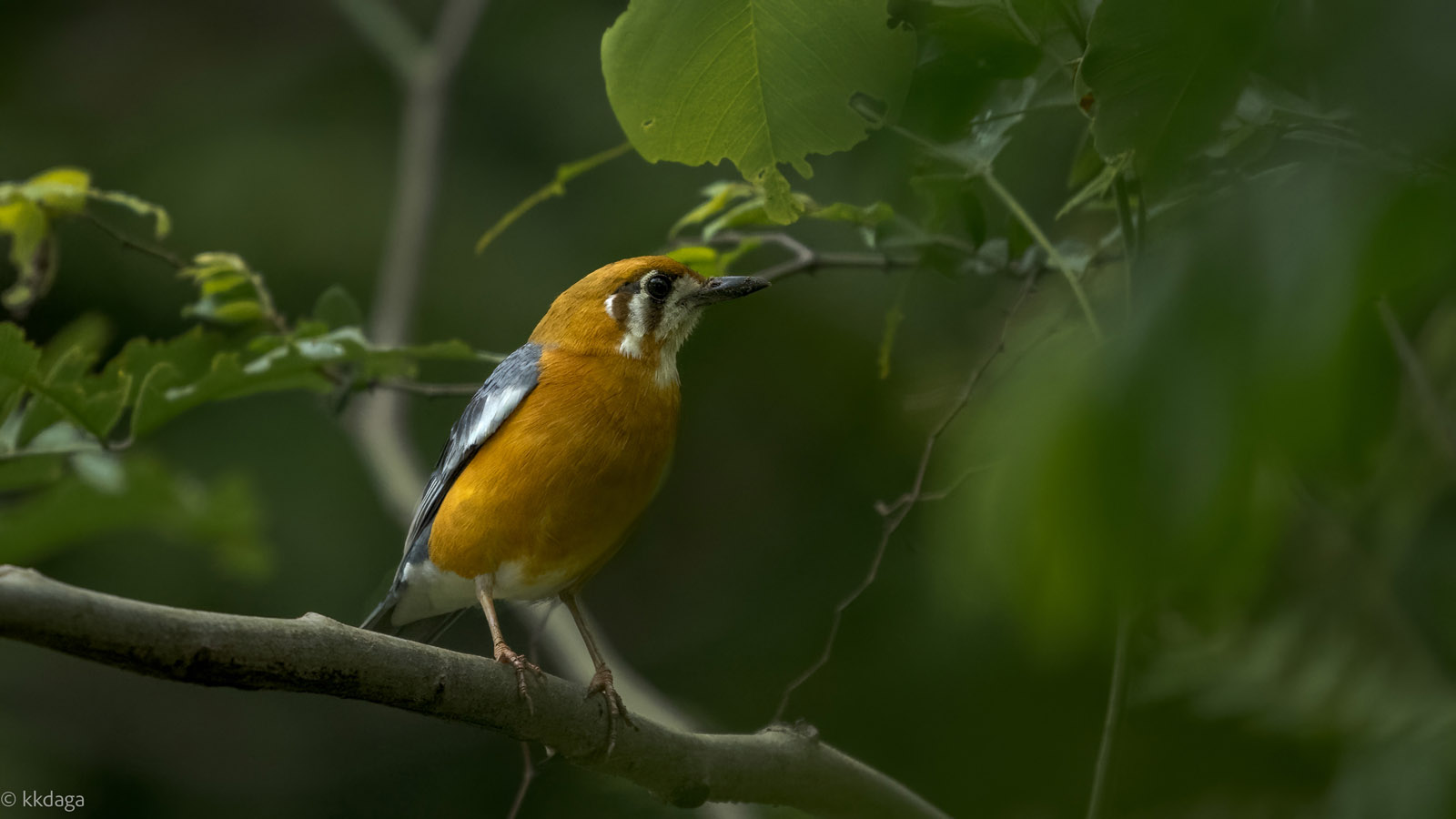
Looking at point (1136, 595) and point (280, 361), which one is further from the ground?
point (280, 361)

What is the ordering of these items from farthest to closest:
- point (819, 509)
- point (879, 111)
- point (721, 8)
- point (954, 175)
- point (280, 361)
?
point (819, 509), point (280, 361), point (954, 175), point (879, 111), point (721, 8)

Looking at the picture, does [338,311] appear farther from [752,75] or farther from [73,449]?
[752,75]

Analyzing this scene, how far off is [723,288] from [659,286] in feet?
0.58

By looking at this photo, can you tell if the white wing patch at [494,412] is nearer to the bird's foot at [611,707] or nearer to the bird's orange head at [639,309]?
the bird's orange head at [639,309]

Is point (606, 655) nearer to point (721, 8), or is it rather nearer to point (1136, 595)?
point (721, 8)

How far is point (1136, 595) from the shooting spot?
0.83 meters

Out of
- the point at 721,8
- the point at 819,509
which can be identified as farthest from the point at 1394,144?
the point at 819,509

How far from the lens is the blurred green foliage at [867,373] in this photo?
0.82 m

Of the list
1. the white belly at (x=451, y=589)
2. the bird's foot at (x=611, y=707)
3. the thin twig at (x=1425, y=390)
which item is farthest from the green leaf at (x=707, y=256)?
the thin twig at (x=1425, y=390)

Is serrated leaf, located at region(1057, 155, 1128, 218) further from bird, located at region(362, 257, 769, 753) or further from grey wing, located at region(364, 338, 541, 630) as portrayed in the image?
grey wing, located at region(364, 338, 541, 630)

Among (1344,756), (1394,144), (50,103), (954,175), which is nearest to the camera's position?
(1394,144)

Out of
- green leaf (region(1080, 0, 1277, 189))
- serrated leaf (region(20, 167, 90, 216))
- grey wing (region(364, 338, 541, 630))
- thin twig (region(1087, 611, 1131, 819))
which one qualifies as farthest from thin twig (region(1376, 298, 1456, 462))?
serrated leaf (region(20, 167, 90, 216))

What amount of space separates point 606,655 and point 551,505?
1685 millimetres

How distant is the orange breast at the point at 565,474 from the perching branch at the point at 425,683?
0.44 meters
